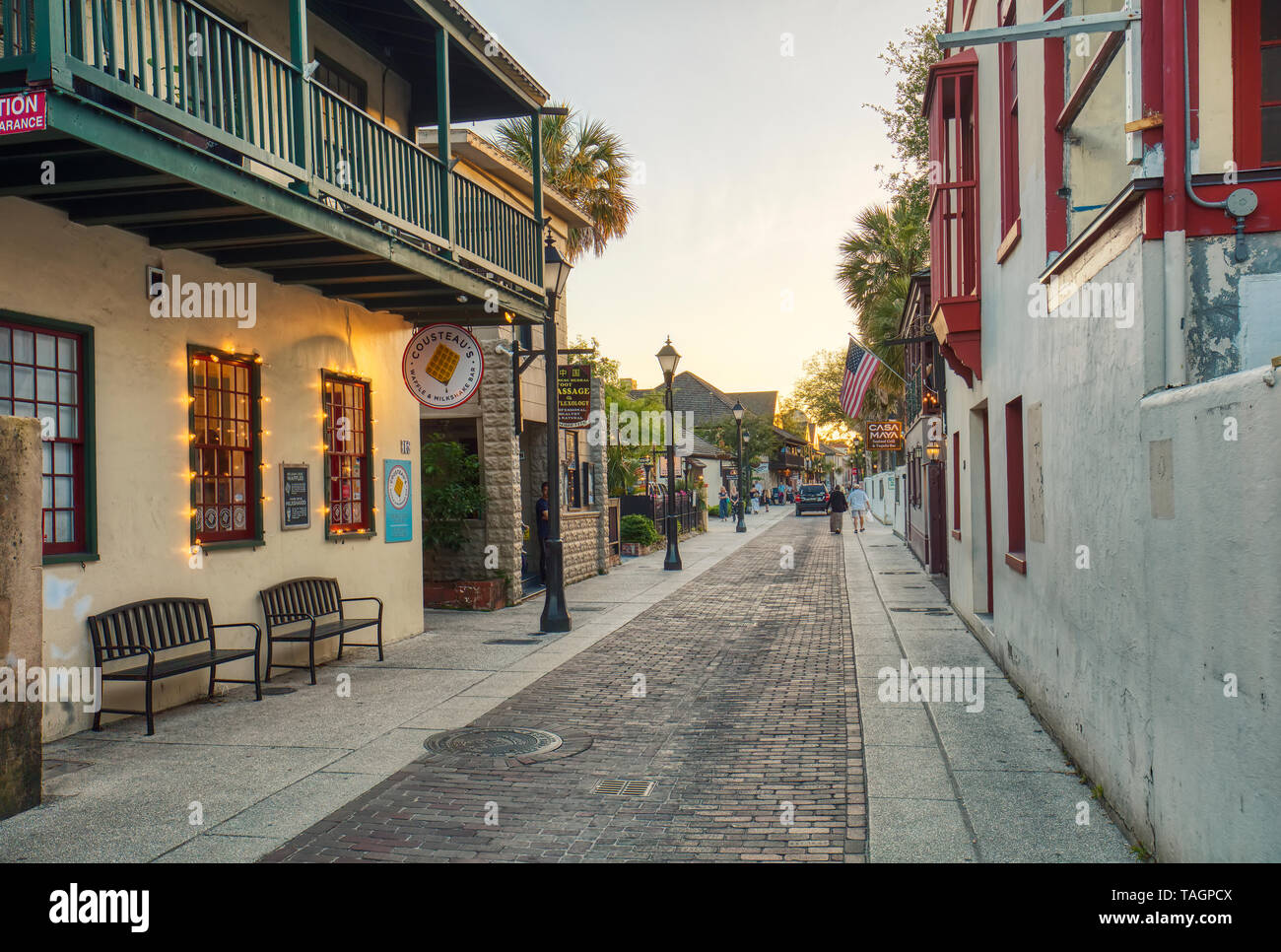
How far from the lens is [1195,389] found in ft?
13.0

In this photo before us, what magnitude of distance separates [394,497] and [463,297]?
270 centimetres

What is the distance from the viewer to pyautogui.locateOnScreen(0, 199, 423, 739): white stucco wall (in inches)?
280

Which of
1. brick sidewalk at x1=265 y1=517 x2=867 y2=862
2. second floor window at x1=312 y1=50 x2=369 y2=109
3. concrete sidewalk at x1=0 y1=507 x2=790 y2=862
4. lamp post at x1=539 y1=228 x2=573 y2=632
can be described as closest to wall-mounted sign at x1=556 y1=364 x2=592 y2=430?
lamp post at x1=539 y1=228 x2=573 y2=632

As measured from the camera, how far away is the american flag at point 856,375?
865 inches

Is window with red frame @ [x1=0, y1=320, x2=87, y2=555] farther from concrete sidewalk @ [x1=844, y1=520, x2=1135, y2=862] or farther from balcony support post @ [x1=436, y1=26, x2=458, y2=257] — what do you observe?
concrete sidewalk @ [x1=844, y1=520, x2=1135, y2=862]

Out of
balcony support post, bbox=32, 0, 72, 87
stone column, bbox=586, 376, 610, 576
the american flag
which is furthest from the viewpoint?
the american flag

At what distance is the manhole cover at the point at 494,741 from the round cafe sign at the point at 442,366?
4.90 m

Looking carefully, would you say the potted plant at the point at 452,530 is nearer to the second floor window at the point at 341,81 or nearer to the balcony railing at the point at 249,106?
the balcony railing at the point at 249,106

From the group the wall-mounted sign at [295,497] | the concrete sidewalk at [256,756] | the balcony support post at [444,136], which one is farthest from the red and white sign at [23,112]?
the balcony support post at [444,136]

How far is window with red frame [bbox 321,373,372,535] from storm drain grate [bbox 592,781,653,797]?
231 inches

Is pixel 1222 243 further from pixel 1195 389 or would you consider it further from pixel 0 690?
pixel 0 690

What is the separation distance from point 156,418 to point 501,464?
729 cm

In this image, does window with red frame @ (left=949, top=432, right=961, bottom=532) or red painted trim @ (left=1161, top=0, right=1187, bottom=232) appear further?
window with red frame @ (left=949, top=432, right=961, bottom=532)

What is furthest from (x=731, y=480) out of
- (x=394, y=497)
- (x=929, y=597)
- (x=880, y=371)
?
(x=394, y=497)
